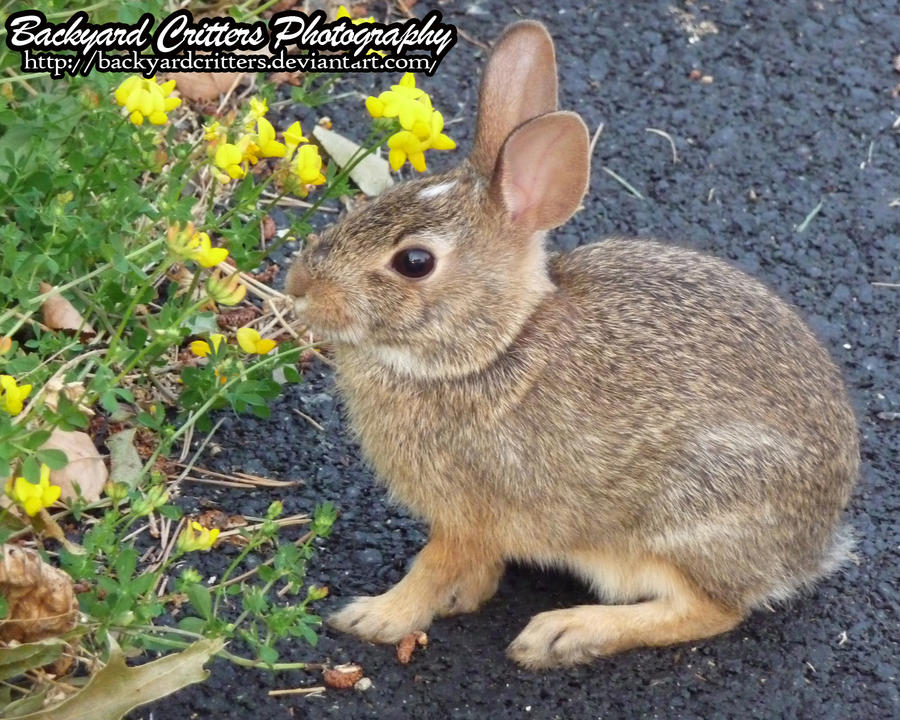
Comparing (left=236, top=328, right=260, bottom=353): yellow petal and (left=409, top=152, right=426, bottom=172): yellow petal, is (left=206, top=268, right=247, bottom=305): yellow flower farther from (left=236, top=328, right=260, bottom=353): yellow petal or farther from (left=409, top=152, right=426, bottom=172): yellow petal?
(left=409, top=152, right=426, bottom=172): yellow petal

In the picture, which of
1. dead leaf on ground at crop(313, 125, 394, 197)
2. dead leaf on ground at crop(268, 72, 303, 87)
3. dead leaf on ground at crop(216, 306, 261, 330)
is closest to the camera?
dead leaf on ground at crop(216, 306, 261, 330)

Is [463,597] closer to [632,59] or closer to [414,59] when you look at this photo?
[414,59]

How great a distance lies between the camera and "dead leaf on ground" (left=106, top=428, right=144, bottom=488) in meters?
4.29

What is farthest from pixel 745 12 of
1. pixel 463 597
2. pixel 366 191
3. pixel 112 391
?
pixel 112 391

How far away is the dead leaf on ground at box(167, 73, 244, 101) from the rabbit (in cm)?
183

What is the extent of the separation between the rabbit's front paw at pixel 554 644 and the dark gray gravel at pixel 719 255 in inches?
1.7

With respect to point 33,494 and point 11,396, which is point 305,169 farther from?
point 33,494

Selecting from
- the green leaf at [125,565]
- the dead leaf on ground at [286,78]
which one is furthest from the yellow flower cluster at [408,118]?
the dead leaf on ground at [286,78]

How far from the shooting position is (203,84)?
564 cm

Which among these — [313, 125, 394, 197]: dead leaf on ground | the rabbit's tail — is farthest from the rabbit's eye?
[313, 125, 394, 197]: dead leaf on ground

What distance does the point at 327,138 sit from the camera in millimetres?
5566

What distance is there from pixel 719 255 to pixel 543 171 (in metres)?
1.78

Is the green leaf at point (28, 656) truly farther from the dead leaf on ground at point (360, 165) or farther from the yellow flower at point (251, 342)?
the dead leaf on ground at point (360, 165)

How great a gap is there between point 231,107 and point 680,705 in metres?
3.10
